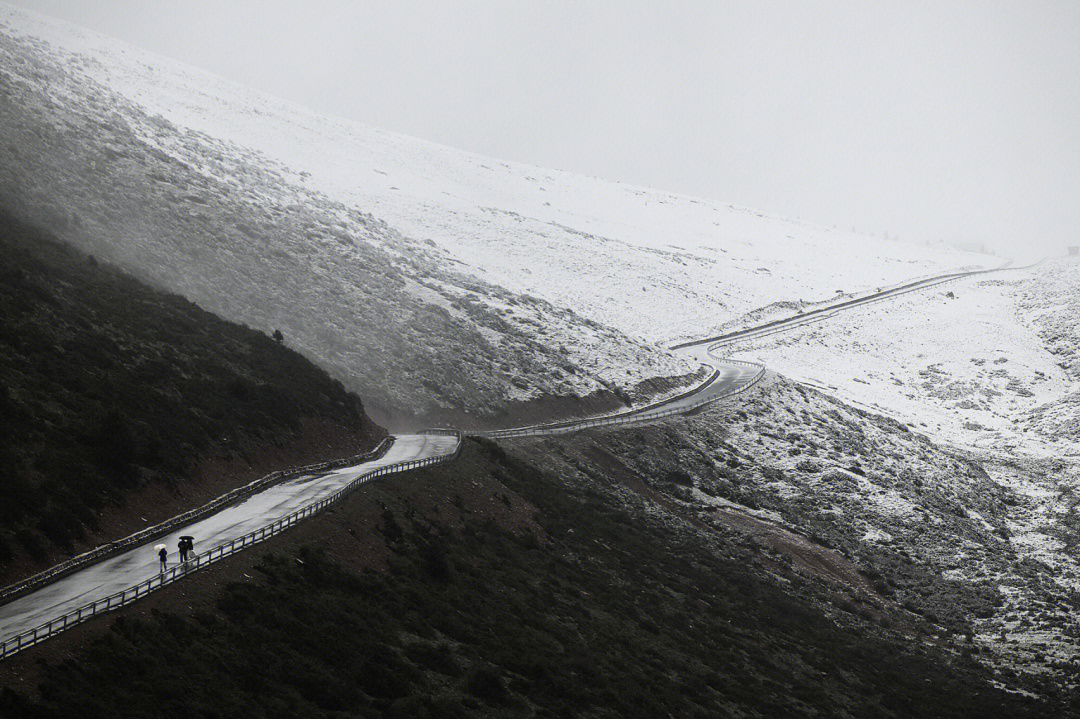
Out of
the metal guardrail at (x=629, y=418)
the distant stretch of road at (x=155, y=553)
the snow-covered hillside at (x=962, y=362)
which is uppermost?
the snow-covered hillside at (x=962, y=362)

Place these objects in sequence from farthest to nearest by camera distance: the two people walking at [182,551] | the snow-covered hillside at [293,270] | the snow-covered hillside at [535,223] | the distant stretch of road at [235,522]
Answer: the snow-covered hillside at [535,223] → the snow-covered hillside at [293,270] → the two people walking at [182,551] → the distant stretch of road at [235,522]

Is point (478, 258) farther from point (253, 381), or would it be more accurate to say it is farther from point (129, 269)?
point (253, 381)

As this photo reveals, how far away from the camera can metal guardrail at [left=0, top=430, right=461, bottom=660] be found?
1466 cm

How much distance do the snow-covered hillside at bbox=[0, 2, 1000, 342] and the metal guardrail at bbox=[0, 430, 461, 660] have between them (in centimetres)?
5281

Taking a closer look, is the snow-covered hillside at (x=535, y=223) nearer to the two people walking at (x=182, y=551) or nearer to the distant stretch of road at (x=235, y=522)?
the distant stretch of road at (x=235, y=522)

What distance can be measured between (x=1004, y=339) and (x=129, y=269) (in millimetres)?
84012

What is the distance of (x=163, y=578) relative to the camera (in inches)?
702

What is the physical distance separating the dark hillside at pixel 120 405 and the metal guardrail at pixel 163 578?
2857 millimetres

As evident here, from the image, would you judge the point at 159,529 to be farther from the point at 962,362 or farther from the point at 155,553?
the point at 962,362

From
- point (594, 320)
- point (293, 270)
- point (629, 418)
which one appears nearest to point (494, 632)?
point (629, 418)

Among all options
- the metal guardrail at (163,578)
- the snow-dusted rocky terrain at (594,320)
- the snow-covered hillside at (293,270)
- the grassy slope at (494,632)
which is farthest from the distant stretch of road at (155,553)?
the snow-dusted rocky terrain at (594,320)

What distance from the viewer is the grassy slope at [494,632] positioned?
14.9m

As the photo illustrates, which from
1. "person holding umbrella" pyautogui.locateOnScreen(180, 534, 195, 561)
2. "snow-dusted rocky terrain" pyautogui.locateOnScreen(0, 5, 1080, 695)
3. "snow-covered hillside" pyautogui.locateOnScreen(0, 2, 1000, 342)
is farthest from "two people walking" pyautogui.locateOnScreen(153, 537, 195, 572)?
"snow-covered hillside" pyautogui.locateOnScreen(0, 2, 1000, 342)

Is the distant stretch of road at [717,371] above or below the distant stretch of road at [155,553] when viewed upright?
above
